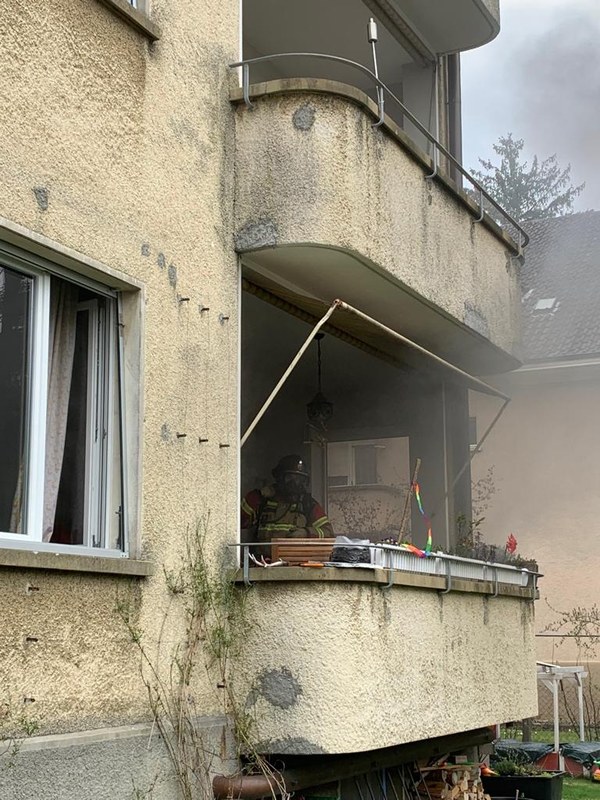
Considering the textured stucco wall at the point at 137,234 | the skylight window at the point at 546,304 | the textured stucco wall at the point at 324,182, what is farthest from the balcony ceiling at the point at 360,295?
the skylight window at the point at 546,304

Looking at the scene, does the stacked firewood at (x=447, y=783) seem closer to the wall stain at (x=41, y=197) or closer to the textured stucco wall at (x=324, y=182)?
the textured stucco wall at (x=324, y=182)

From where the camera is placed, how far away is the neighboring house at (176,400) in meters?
5.30

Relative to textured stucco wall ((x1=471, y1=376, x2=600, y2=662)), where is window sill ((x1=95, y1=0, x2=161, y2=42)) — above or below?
above

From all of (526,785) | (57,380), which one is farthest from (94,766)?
(526,785)

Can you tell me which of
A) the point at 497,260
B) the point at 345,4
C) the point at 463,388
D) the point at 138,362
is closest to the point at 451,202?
the point at 497,260

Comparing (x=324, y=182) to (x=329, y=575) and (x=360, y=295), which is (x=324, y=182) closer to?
(x=360, y=295)

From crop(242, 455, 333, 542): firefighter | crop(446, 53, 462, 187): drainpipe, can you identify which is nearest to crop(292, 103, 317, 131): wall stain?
crop(242, 455, 333, 542): firefighter

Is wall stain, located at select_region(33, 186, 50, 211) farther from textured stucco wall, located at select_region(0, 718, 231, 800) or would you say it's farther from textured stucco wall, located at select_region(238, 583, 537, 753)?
textured stucco wall, located at select_region(238, 583, 537, 753)

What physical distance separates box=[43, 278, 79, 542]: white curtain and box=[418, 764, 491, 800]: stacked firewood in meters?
4.93

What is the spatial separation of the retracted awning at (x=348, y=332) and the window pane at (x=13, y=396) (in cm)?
161

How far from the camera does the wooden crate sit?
671 cm

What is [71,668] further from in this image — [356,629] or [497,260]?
[497,260]

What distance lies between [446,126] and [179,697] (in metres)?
7.25

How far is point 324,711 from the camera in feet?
21.2
